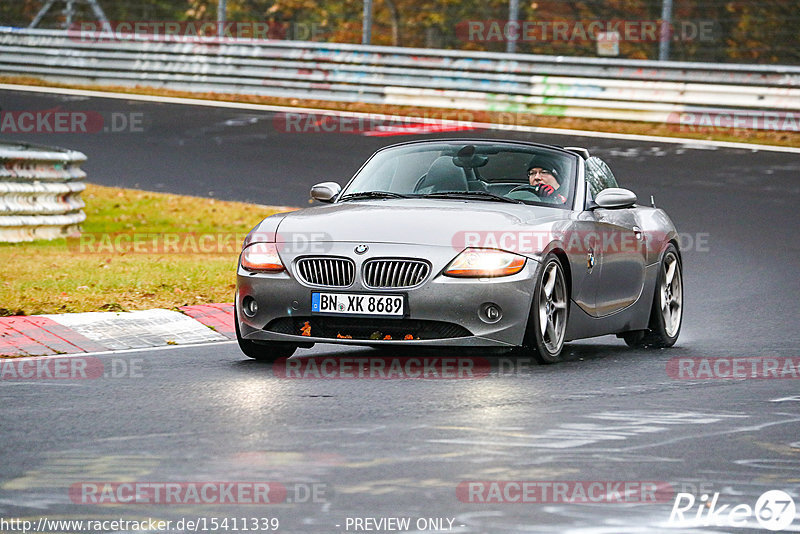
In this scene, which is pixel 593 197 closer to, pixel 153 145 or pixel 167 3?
pixel 153 145

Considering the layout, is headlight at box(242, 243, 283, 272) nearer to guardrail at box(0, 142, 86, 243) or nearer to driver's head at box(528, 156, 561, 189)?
driver's head at box(528, 156, 561, 189)

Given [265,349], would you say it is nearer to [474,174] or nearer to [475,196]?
[475,196]

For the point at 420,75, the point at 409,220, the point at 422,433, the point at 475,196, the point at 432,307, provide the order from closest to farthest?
the point at 422,433 < the point at 432,307 < the point at 409,220 < the point at 475,196 < the point at 420,75

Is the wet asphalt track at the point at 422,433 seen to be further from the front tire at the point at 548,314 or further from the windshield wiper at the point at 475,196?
the windshield wiper at the point at 475,196

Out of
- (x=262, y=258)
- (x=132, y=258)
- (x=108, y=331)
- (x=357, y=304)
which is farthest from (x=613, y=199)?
(x=132, y=258)

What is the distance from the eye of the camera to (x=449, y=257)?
8508 millimetres

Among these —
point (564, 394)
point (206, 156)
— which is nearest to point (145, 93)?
point (206, 156)

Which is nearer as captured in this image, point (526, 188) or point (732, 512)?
point (732, 512)

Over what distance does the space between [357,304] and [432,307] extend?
16.5 inches

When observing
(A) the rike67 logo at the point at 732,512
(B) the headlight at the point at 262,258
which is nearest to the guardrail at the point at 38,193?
(B) the headlight at the point at 262,258

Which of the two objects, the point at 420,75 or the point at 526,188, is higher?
the point at 526,188

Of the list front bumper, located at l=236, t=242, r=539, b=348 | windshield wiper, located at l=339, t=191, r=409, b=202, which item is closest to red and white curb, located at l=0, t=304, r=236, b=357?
windshield wiper, located at l=339, t=191, r=409, b=202

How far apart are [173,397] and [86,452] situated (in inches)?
58.1

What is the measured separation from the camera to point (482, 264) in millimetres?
8523
